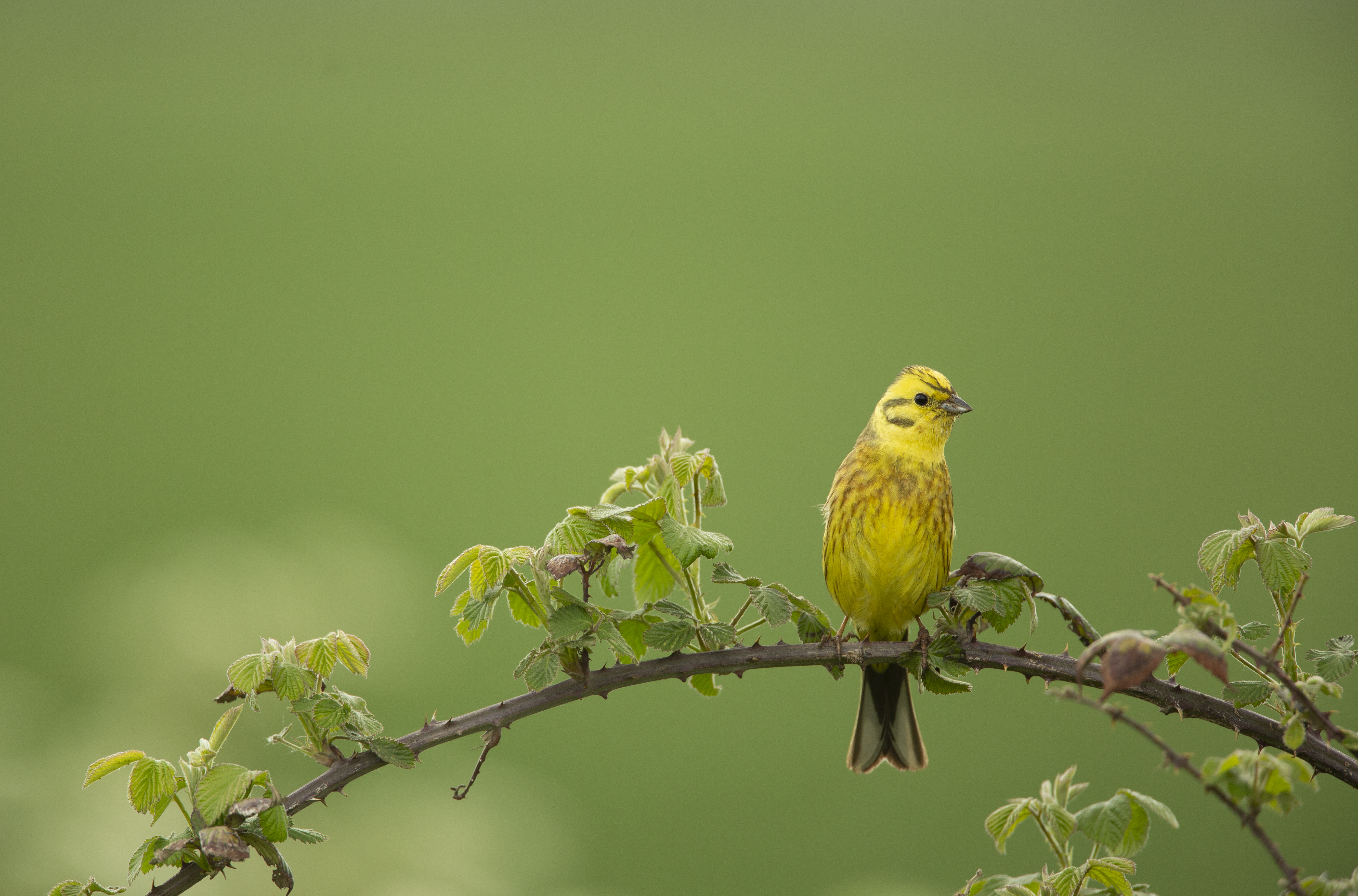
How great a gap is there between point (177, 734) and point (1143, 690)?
1.84 metres

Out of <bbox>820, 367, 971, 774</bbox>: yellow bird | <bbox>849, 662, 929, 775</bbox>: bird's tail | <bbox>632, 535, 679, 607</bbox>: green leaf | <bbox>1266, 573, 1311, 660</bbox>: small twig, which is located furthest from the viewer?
<bbox>820, 367, 971, 774</bbox>: yellow bird

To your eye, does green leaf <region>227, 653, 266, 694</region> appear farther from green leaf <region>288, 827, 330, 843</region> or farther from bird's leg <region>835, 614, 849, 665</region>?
bird's leg <region>835, 614, 849, 665</region>

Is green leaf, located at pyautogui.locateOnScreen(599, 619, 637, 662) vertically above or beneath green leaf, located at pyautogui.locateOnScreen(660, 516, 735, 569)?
beneath

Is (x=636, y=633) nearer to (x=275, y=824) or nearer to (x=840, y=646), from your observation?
(x=840, y=646)

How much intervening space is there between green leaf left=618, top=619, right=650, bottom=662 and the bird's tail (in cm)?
50

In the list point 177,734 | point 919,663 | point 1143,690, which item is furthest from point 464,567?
point 177,734

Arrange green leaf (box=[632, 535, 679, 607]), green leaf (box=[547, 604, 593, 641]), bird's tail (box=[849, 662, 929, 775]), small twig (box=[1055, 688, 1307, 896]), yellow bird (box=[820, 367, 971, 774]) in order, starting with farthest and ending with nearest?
yellow bird (box=[820, 367, 971, 774]), bird's tail (box=[849, 662, 929, 775]), green leaf (box=[632, 535, 679, 607]), green leaf (box=[547, 604, 593, 641]), small twig (box=[1055, 688, 1307, 896])

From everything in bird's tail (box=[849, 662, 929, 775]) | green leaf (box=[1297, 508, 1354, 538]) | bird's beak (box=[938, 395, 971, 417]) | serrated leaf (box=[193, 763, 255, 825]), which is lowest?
bird's tail (box=[849, 662, 929, 775])

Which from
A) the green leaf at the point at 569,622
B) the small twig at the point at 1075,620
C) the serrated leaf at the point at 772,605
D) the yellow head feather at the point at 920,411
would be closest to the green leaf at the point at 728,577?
the serrated leaf at the point at 772,605

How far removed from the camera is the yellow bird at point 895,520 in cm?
146

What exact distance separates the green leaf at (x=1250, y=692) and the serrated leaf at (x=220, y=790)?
768 mm

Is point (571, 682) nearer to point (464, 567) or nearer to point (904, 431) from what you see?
point (464, 567)

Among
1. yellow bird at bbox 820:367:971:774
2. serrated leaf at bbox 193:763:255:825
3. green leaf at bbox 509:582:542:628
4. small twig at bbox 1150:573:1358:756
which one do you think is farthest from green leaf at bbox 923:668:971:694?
serrated leaf at bbox 193:763:255:825

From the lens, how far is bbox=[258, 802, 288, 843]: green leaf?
0.77m
